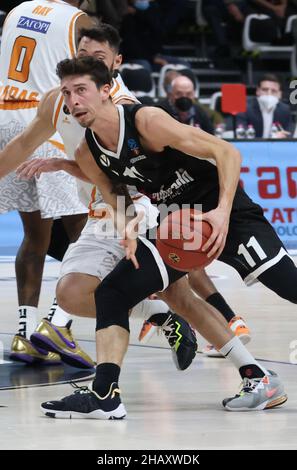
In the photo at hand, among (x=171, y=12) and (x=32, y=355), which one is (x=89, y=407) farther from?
(x=171, y=12)

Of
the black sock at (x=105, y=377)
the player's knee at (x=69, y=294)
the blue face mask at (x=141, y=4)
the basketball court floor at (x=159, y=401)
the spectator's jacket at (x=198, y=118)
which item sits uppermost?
the blue face mask at (x=141, y=4)

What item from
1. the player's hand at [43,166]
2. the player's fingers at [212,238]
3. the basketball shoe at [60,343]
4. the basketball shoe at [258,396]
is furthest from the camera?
the basketball shoe at [60,343]

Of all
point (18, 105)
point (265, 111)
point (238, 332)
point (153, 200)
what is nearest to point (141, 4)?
point (265, 111)

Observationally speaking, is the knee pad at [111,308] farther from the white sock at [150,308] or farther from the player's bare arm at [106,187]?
the white sock at [150,308]

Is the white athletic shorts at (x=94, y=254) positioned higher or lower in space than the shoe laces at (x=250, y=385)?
higher

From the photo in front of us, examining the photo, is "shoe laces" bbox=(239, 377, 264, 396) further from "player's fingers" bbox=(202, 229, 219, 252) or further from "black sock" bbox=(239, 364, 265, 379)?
"player's fingers" bbox=(202, 229, 219, 252)

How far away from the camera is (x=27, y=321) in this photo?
22.0 ft

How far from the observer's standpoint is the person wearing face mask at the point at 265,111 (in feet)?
42.5

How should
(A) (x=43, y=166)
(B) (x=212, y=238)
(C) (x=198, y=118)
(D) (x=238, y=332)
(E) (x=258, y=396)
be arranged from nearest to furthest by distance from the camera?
(B) (x=212, y=238)
(E) (x=258, y=396)
(A) (x=43, y=166)
(D) (x=238, y=332)
(C) (x=198, y=118)

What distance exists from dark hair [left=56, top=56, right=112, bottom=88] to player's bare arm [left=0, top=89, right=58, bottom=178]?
0.74 m

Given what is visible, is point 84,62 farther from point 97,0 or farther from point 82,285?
point 97,0

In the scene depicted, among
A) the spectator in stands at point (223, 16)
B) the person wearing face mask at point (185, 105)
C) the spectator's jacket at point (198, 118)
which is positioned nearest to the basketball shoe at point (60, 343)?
the person wearing face mask at point (185, 105)

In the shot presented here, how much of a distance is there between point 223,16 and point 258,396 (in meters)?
12.5
